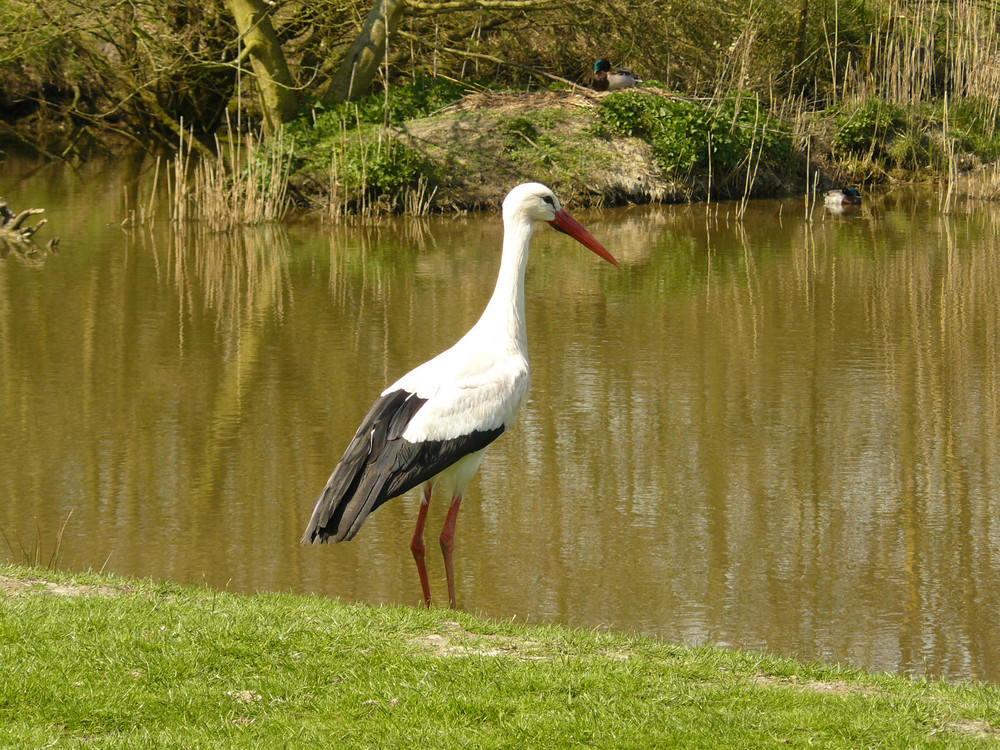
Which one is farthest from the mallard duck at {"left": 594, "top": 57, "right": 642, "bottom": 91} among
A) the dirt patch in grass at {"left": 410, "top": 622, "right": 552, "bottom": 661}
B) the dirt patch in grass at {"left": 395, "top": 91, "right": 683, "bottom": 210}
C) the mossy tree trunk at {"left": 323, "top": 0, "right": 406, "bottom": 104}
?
the dirt patch in grass at {"left": 410, "top": 622, "right": 552, "bottom": 661}

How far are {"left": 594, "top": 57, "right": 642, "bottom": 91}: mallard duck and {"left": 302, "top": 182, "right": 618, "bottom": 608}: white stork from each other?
1712 cm

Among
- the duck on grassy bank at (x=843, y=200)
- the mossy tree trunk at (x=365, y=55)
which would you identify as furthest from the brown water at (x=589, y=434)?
the mossy tree trunk at (x=365, y=55)

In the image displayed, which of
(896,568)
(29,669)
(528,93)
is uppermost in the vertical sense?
(528,93)

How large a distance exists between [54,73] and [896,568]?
24.3 meters

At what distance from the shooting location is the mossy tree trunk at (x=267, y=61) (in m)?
21.8

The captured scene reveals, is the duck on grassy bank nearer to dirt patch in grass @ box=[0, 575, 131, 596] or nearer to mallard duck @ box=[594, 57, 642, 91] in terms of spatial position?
mallard duck @ box=[594, 57, 642, 91]

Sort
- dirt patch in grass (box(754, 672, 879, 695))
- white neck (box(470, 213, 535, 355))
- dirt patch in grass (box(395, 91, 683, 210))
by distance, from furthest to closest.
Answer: dirt patch in grass (box(395, 91, 683, 210)) → white neck (box(470, 213, 535, 355)) → dirt patch in grass (box(754, 672, 879, 695))

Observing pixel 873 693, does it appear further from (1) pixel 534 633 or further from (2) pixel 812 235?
(2) pixel 812 235

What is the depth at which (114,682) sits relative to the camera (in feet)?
14.8

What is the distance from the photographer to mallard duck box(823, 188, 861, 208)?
2214cm

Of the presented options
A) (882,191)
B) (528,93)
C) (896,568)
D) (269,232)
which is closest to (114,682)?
(896,568)

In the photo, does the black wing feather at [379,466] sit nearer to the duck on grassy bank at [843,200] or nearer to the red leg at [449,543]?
the red leg at [449,543]

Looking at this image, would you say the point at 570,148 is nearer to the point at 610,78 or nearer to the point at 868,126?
the point at 610,78

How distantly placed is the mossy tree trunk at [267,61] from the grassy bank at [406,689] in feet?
58.6
